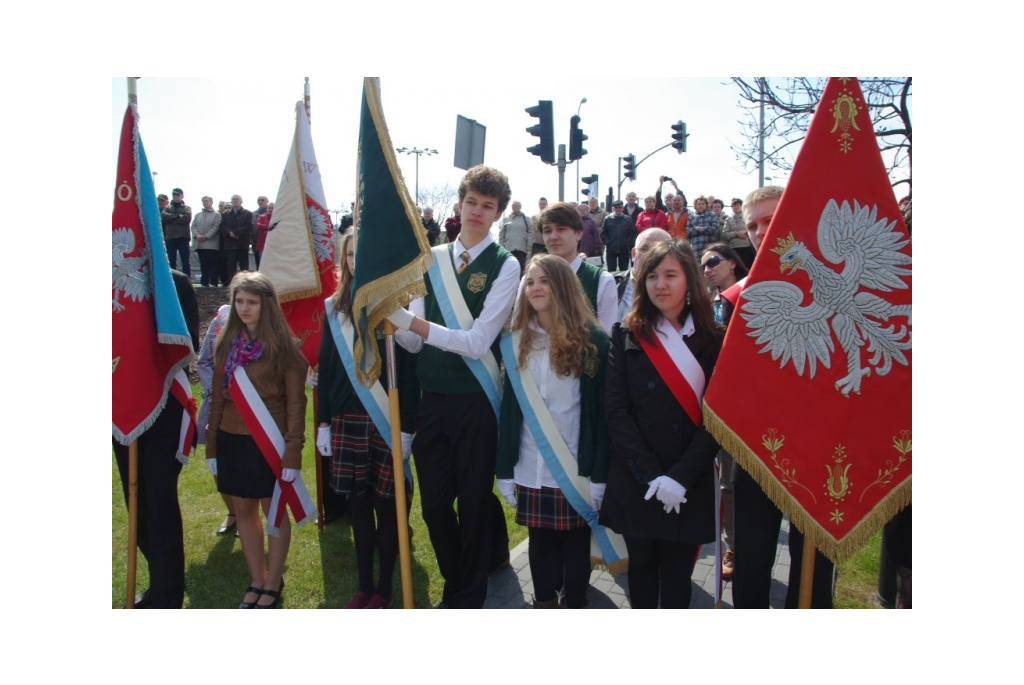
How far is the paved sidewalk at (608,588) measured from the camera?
369 cm

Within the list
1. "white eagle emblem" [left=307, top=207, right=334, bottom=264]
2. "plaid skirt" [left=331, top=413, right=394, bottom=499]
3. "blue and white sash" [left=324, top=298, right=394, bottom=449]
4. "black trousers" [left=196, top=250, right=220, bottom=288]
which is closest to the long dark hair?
"blue and white sash" [left=324, top=298, right=394, bottom=449]

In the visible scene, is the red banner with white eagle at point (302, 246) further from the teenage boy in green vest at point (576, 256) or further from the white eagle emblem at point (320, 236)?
the teenage boy in green vest at point (576, 256)

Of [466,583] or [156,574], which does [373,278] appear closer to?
[466,583]

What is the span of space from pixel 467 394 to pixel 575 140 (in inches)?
301

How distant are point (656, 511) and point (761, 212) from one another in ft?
5.17

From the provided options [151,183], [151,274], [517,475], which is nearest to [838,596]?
[517,475]

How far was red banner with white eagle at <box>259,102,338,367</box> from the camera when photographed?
481 cm

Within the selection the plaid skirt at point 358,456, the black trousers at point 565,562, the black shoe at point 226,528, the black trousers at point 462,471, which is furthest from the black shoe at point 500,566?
the black shoe at point 226,528

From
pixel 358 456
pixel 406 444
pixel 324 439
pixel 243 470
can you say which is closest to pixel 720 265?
pixel 406 444

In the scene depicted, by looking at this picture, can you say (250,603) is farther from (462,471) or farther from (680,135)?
(680,135)

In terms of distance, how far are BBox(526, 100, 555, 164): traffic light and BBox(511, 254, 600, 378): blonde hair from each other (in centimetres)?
601

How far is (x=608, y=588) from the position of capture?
153 inches

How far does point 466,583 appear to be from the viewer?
11.4ft

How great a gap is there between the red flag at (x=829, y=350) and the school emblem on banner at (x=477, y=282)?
1225 millimetres
